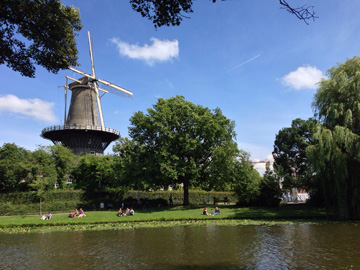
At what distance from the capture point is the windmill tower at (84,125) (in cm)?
5924

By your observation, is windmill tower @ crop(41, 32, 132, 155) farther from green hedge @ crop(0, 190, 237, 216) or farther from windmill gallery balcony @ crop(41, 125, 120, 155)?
green hedge @ crop(0, 190, 237, 216)

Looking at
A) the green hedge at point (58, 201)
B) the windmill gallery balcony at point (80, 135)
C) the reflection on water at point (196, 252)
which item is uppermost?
the windmill gallery balcony at point (80, 135)

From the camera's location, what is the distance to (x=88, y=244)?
16031mm

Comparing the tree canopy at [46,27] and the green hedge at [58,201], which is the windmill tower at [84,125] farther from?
the tree canopy at [46,27]

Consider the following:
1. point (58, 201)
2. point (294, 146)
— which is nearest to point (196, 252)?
point (58, 201)

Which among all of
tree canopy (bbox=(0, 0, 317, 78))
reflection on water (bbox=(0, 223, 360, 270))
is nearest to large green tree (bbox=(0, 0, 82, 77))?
tree canopy (bbox=(0, 0, 317, 78))

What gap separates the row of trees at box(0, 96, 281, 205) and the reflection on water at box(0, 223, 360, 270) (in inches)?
709

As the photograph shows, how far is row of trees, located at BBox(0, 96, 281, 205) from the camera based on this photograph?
3616cm

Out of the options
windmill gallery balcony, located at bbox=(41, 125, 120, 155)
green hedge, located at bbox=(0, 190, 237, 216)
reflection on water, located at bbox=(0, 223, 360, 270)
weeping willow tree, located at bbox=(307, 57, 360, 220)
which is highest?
windmill gallery balcony, located at bbox=(41, 125, 120, 155)

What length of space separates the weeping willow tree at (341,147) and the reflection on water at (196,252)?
6.57 meters

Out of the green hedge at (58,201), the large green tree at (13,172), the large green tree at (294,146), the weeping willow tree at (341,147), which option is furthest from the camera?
the large green tree at (294,146)

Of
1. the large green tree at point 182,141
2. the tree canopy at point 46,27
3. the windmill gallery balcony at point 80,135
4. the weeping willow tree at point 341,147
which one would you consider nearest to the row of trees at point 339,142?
the weeping willow tree at point 341,147

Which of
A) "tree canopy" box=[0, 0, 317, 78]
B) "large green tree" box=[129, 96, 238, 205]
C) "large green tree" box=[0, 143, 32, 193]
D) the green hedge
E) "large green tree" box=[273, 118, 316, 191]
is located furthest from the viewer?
"large green tree" box=[273, 118, 316, 191]

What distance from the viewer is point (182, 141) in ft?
120
